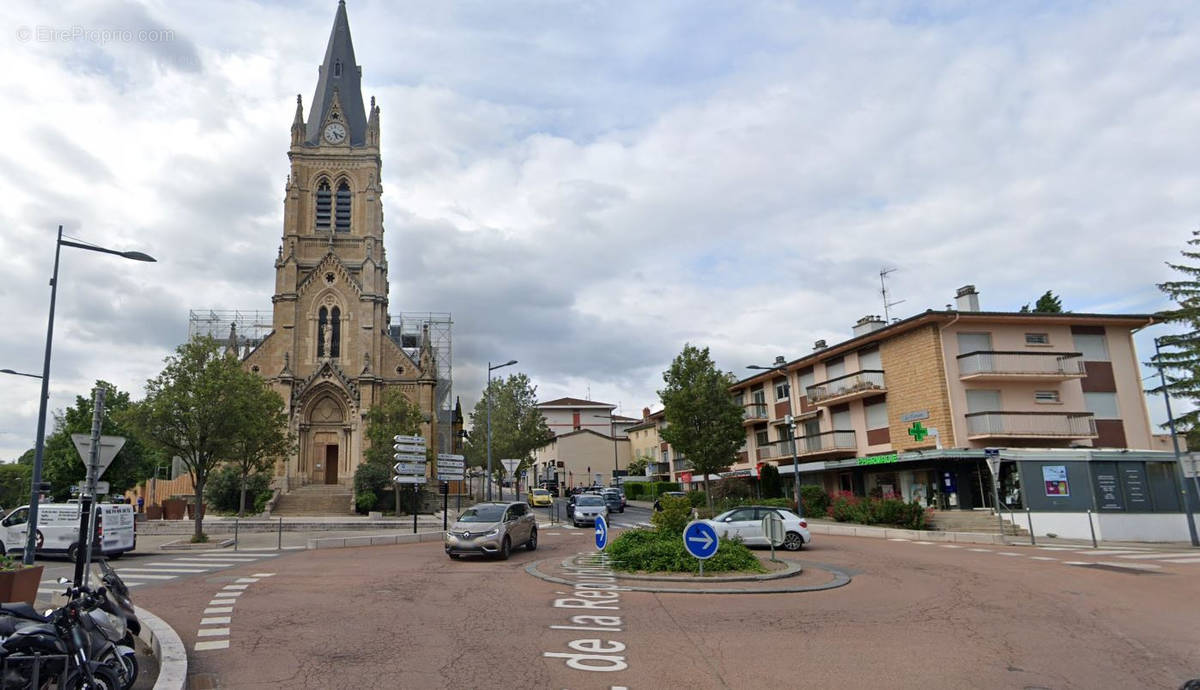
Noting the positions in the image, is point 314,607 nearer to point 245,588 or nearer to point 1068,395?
point 245,588

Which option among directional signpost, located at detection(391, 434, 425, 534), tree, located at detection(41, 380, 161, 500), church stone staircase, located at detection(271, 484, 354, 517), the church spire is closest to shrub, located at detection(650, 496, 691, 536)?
directional signpost, located at detection(391, 434, 425, 534)

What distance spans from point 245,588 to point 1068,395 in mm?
32472

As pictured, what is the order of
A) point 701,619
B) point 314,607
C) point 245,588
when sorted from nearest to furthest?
point 701,619 → point 314,607 → point 245,588

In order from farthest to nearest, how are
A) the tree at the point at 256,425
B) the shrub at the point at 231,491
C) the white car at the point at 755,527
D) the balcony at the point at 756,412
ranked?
the balcony at the point at 756,412 → the shrub at the point at 231,491 → the tree at the point at 256,425 → the white car at the point at 755,527

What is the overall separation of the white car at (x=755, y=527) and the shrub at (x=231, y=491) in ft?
91.6

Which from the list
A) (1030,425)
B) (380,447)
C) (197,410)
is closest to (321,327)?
(380,447)

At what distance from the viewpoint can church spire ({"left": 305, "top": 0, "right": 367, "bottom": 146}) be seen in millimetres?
54281

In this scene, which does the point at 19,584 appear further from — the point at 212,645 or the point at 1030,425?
the point at 1030,425

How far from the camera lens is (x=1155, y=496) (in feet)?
81.0

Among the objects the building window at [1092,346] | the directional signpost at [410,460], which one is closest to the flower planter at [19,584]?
the directional signpost at [410,460]

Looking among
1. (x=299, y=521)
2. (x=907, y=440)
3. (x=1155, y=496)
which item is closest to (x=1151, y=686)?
(x=1155, y=496)

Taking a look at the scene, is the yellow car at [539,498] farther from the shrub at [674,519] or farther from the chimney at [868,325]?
the shrub at [674,519]

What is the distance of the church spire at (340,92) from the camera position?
54.3m

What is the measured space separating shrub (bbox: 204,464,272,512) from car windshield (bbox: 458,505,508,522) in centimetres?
2353
